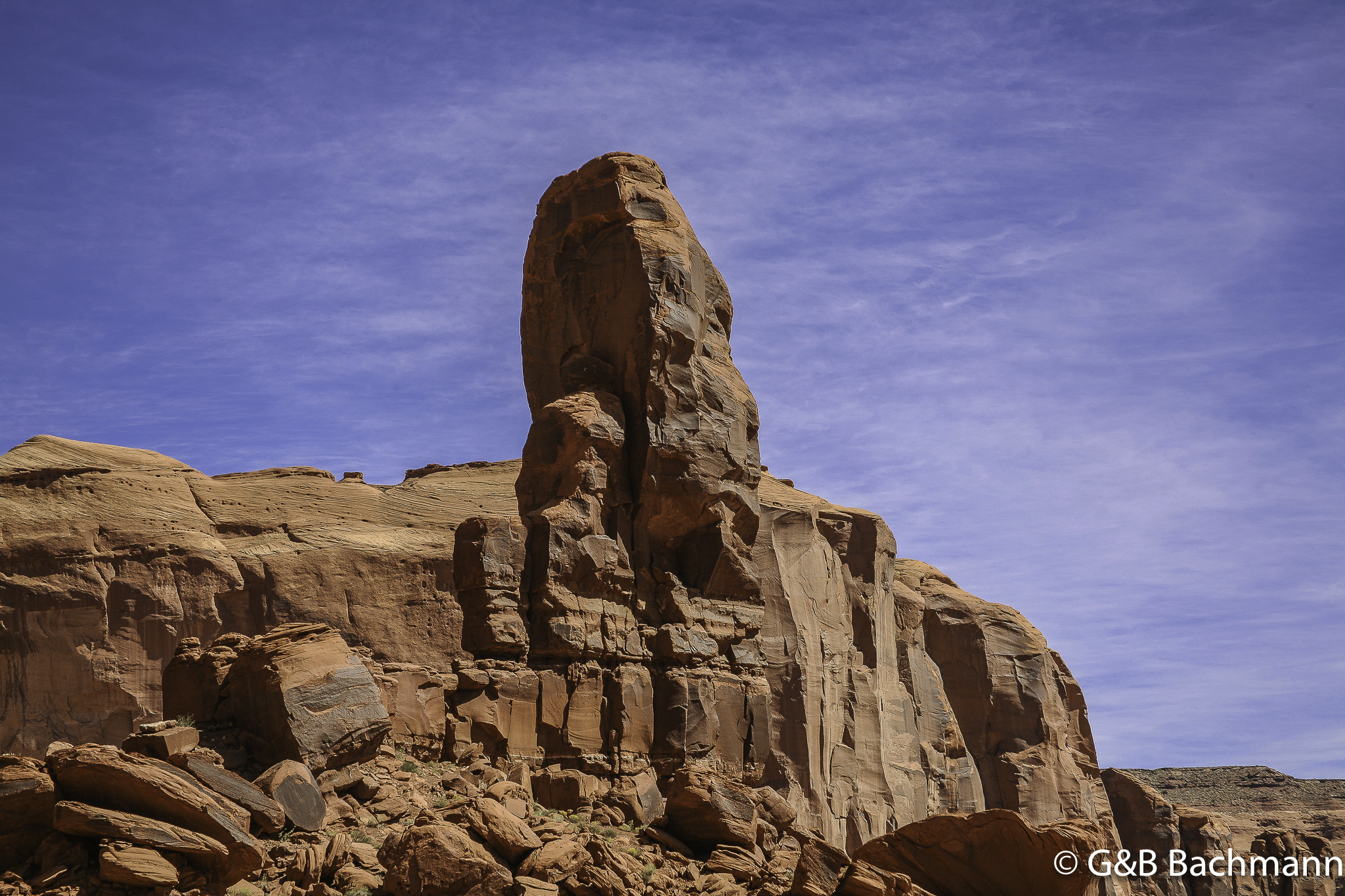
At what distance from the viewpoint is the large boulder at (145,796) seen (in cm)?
1479

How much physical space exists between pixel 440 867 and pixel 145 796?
3.24 meters

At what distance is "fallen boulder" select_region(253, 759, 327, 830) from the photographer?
16469 mm

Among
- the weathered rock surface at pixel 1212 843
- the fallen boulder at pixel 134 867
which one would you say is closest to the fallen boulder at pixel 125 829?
the fallen boulder at pixel 134 867

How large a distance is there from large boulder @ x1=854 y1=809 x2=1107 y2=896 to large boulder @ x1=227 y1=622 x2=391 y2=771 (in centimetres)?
692

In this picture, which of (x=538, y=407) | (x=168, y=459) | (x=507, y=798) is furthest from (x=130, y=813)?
(x=168, y=459)

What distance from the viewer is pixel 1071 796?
189 feet

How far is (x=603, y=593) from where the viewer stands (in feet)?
80.3

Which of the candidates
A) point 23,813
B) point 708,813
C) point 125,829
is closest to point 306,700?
point 125,829

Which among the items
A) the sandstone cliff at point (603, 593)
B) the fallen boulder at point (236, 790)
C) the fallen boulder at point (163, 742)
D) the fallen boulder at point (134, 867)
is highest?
the sandstone cliff at point (603, 593)

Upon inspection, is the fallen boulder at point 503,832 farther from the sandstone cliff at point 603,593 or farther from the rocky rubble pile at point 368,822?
the sandstone cliff at point 603,593

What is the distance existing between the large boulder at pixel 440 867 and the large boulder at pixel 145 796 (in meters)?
1.61

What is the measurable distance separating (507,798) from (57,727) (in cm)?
2514

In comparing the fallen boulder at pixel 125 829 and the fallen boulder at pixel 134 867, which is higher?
the fallen boulder at pixel 125 829

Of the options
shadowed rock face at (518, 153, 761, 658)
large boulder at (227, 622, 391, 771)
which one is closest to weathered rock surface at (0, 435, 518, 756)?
shadowed rock face at (518, 153, 761, 658)
